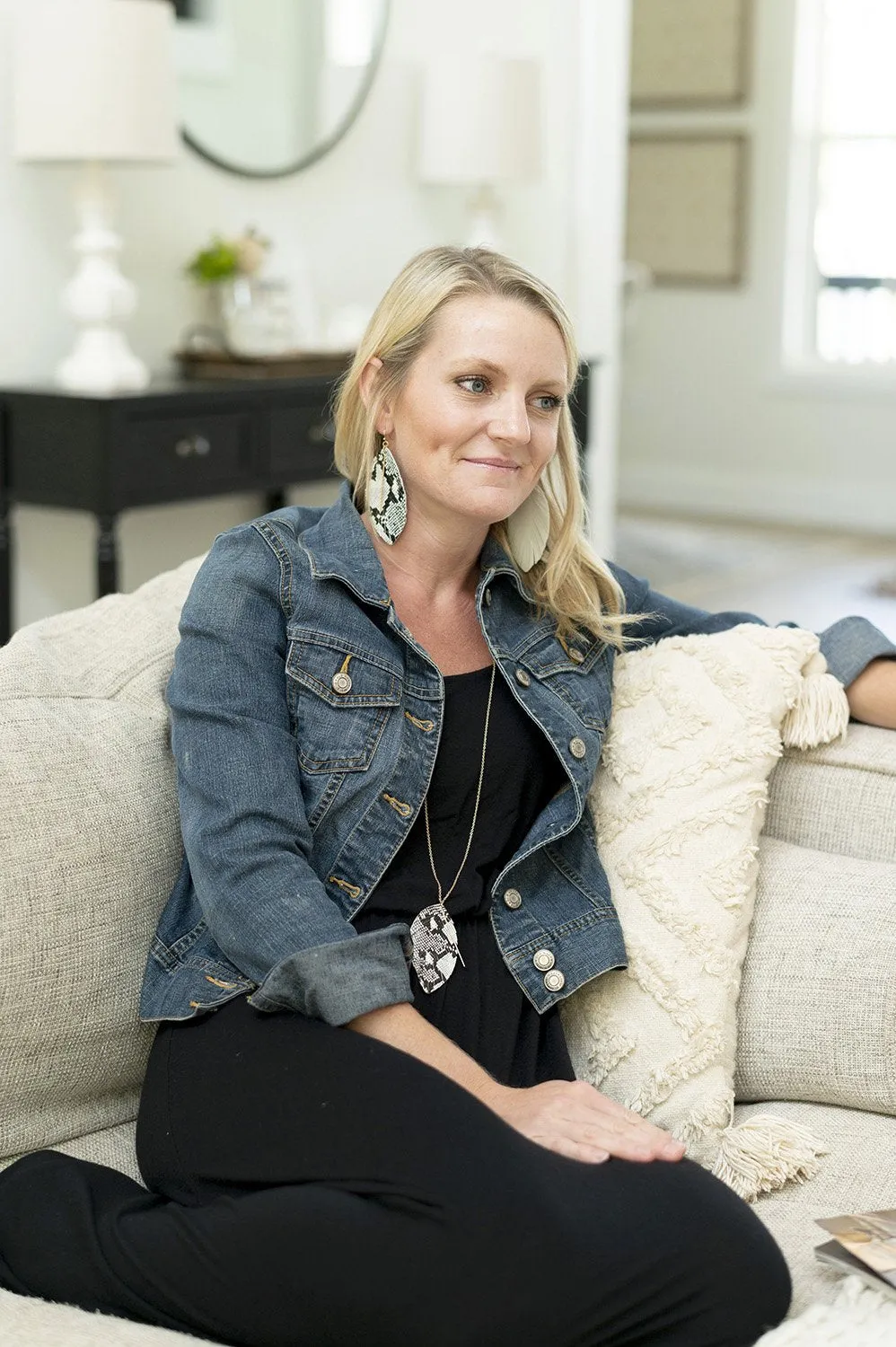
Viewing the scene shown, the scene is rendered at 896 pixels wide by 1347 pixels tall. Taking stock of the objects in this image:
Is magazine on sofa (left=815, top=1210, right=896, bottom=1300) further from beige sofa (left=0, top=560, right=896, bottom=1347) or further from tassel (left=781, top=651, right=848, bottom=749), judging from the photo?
tassel (left=781, top=651, right=848, bottom=749)

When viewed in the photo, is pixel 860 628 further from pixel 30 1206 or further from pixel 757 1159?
pixel 30 1206

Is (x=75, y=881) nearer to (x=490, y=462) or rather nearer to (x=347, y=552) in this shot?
(x=347, y=552)

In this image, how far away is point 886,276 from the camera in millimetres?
6938

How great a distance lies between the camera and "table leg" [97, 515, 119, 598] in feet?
10.9

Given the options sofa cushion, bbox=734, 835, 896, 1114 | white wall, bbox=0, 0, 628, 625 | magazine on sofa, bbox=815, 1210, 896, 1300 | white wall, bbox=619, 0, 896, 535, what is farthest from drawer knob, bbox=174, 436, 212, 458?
white wall, bbox=619, 0, 896, 535

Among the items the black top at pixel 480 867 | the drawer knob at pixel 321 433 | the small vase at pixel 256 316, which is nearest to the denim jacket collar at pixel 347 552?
the black top at pixel 480 867

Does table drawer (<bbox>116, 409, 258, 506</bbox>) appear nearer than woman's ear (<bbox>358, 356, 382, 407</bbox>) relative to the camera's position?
No

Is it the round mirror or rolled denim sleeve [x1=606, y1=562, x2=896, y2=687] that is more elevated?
the round mirror

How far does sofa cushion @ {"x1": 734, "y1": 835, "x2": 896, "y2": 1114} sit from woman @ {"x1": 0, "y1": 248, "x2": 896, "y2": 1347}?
0.17m

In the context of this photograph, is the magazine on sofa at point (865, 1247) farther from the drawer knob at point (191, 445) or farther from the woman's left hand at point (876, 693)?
the drawer knob at point (191, 445)

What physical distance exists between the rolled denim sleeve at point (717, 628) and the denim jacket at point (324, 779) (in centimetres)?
16

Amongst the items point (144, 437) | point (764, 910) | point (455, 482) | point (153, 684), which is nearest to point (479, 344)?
point (455, 482)

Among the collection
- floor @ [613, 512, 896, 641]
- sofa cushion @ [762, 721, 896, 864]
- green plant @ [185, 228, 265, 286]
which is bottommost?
floor @ [613, 512, 896, 641]

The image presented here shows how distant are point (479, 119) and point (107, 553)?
1670 millimetres
